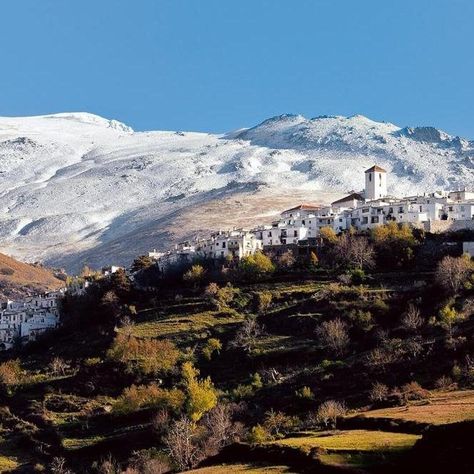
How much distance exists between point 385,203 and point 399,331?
2850 cm

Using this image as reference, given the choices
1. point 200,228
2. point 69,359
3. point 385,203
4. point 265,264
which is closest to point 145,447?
point 69,359

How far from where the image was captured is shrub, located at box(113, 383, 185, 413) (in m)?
64.4

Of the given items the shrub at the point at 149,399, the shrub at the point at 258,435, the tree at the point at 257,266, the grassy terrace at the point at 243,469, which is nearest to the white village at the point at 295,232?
the tree at the point at 257,266

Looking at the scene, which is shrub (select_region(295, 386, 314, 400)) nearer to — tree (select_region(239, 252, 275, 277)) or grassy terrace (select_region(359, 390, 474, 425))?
grassy terrace (select_region(359, 390, 474, 425))

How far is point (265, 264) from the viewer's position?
85.6 m

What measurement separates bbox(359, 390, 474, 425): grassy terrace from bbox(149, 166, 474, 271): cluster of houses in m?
37.6

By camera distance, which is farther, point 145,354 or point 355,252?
point 355,252

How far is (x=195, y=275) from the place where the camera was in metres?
87.5

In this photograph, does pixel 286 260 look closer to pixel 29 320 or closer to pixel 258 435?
pixel 29 320

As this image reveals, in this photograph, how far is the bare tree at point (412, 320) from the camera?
6881 centimetres

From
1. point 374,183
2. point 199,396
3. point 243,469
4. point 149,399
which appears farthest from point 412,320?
point 374,183

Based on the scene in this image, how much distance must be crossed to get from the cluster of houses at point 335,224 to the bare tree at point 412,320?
1791 cm

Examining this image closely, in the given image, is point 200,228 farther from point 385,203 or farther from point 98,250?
point 385,203

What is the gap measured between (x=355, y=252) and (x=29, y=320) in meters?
34.6
